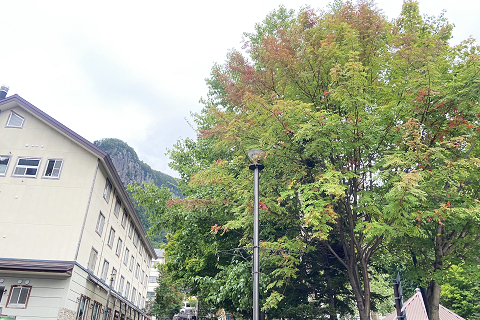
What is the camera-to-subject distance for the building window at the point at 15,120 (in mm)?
21312

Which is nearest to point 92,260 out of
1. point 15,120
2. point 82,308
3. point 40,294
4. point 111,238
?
point 82,308

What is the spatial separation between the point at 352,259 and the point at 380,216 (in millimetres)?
2902

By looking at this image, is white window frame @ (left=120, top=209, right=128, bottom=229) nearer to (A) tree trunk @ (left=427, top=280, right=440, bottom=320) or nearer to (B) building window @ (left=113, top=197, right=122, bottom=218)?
(B) building window @ (left=113, top=197, right=122, bottom=218)

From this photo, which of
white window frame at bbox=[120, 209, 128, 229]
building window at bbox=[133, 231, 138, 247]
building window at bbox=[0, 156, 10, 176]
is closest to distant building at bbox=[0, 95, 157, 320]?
building window at bbox=[0, 156, 10, 176]

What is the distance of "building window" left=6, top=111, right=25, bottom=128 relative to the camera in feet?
69.9

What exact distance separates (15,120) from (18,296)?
10998 mm

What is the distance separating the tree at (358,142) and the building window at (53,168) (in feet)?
35.2

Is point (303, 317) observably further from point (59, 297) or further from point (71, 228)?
point (71, 228)

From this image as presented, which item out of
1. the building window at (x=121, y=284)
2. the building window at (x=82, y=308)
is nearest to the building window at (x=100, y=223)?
the building window at (x=82, y=308)

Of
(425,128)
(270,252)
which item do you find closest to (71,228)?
(270,252)

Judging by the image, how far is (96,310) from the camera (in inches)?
900

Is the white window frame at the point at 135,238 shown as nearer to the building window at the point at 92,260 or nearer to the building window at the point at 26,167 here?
the building window at the point at 92,260

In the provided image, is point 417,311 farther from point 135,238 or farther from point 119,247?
point 135,238

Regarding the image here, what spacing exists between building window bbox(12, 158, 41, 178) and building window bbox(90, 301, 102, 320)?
375 inches
